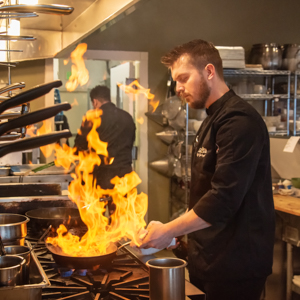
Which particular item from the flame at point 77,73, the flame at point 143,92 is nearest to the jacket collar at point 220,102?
the flame at point 143,92

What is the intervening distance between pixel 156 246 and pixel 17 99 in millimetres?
1024

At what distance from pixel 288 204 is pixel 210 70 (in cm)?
195

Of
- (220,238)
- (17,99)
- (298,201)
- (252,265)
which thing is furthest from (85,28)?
(298,201)

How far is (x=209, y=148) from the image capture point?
190 centimetres

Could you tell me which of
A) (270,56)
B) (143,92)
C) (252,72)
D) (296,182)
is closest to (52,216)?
(296,182)

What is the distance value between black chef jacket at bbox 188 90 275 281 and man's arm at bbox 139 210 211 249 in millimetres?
39

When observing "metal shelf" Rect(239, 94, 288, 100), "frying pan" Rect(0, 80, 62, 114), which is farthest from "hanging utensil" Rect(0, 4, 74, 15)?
"metal shelf" Rect(239, 94, 288, 100)

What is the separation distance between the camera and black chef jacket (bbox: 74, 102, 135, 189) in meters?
4.87

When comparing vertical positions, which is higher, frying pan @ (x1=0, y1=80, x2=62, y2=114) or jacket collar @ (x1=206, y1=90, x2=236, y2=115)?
jacket collar @ (x1=206, y1=90, x2=236, y2=115)

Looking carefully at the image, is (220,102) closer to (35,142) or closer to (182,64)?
(182,64)

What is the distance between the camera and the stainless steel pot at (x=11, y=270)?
113 cm

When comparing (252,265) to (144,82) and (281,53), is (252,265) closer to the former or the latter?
(144,82)

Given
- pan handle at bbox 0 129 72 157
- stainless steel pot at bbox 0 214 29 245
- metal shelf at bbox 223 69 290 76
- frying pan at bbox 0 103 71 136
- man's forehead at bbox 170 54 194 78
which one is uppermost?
metal shelf at bbox 223 69 290 76

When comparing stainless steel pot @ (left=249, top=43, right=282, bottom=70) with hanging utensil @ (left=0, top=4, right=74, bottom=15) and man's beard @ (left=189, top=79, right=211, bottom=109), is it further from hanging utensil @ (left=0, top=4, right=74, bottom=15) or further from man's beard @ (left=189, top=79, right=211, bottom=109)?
hanging utensil @ (left=0, top=4, right=74, bottom=15)
